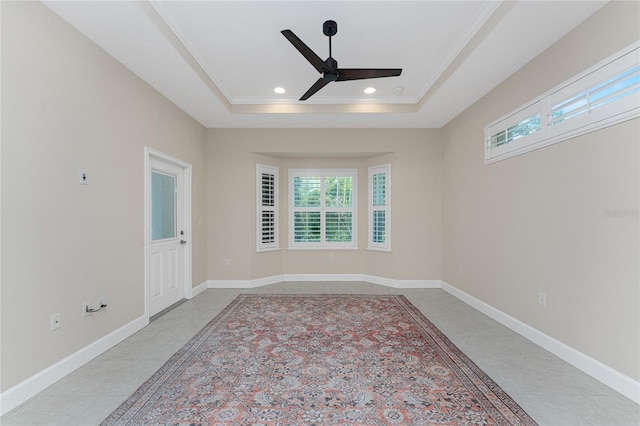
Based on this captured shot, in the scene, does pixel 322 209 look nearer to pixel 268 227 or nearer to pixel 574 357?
pixel 268 227

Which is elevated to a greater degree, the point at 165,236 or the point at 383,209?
the point at 383,209

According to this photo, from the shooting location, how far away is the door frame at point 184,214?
3.16 metres

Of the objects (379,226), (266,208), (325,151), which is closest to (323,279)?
(379,226)

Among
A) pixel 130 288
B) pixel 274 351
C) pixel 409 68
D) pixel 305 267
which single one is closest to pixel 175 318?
pixel 130 288

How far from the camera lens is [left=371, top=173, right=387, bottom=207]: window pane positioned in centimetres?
504

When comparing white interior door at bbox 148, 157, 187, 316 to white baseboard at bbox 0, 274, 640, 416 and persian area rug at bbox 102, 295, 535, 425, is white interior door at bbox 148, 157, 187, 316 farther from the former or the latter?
persian area rug at bbox 102, 295, 535, 425

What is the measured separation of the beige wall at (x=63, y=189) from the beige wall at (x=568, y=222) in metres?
4.14

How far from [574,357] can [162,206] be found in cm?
467

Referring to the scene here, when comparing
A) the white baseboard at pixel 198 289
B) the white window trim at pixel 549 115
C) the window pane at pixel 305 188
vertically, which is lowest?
the white baseboard at pixel 198 289

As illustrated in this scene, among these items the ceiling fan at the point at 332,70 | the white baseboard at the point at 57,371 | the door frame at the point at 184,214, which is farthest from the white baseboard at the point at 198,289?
the ceiling fan at the point at 332,70

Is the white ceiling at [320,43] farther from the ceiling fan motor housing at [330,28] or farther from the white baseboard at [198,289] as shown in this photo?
the white baseboard at [198,289]

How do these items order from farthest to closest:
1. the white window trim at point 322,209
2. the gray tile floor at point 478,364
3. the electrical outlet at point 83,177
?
1. the white window trim at point 322,209
2. the electrical outlet at point 83,177
3. the gray tile floor at point 478,364

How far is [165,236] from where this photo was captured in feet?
12.3

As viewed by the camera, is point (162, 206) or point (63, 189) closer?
point (63, 189)
